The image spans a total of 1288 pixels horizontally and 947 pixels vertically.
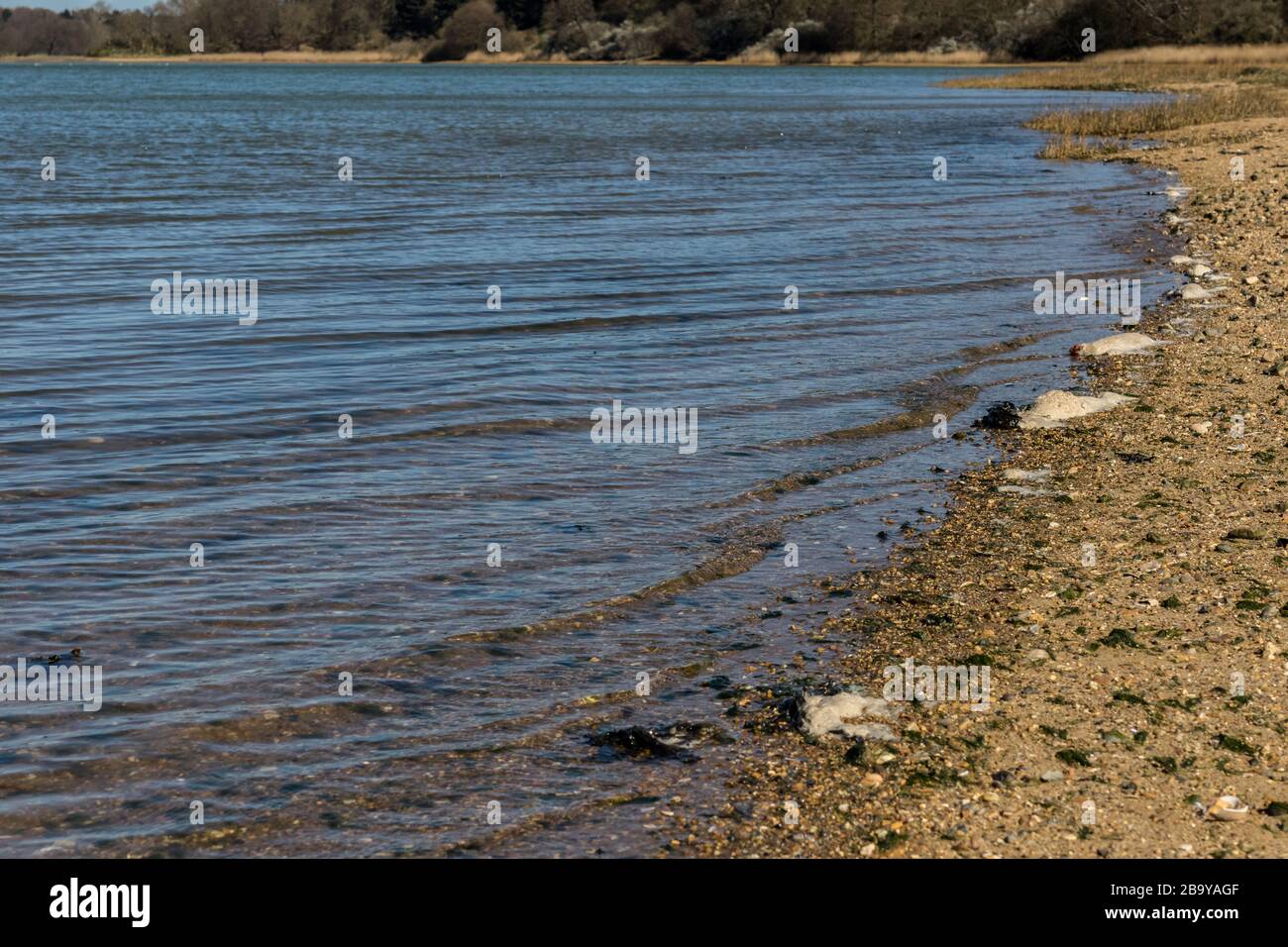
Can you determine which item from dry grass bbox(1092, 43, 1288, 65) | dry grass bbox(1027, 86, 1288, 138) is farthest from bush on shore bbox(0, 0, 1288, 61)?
dry grass bbox(1027, 86, 1288, 138)

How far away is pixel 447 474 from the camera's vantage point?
11125mm

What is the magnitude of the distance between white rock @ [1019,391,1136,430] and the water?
611mm

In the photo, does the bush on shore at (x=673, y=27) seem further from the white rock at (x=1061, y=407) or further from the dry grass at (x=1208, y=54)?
the white rock at (x=1061, y=407)

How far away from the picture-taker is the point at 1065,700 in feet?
22.6

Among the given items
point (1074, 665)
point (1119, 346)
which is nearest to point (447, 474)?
point (1074, 665)

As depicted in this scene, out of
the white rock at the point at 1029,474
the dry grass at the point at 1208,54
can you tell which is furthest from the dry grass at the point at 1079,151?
the dry grass at the point at 1208,54

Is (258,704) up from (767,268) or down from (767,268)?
down

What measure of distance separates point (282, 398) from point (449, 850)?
327 inches

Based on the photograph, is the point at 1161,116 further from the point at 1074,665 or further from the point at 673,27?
the point at 673,27

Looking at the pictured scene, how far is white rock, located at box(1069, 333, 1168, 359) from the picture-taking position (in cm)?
1436

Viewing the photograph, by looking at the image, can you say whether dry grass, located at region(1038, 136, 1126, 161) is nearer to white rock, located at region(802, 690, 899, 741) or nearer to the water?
the water

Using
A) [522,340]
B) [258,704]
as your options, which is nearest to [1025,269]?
[522,340]

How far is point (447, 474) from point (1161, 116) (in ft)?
126
